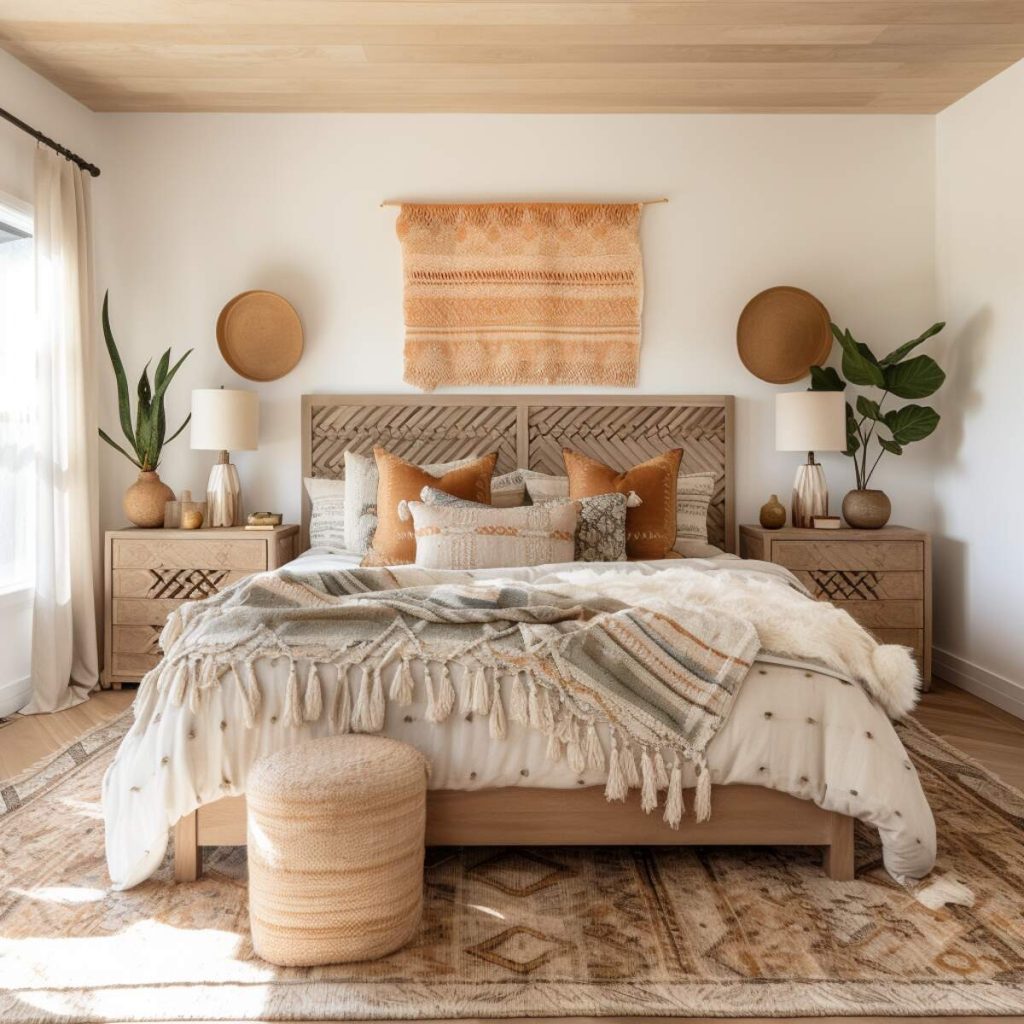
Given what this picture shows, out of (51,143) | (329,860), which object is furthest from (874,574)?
(51,143)

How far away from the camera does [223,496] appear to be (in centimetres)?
445

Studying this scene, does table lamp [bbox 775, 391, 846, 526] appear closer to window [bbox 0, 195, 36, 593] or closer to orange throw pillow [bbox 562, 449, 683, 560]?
orange throw pillow [bbox 562, 449, 683, 560]

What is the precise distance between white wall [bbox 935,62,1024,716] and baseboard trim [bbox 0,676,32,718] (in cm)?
414

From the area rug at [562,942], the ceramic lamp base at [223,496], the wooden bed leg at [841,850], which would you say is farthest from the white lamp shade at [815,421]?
the ceramic lamp base at [223,496]

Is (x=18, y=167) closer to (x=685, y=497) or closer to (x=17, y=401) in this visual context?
(x=17, y=401)

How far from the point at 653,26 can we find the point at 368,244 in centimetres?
173

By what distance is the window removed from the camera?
3.93 m

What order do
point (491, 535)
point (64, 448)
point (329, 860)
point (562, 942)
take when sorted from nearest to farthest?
point (329, 860)
point (562, 942)
point (491, 535)
point (64, 448)

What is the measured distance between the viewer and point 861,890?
2297 millimetres

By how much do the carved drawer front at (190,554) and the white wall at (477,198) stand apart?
0.55 meters

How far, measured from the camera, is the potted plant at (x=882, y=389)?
4305 mm

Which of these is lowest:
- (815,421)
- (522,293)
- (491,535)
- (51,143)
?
(491,535)

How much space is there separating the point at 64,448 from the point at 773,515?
10.4ft

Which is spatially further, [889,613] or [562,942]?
[889,613]
